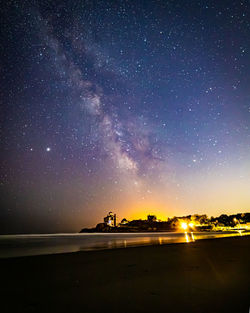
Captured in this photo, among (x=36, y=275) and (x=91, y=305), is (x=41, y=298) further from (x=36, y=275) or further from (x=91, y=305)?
(x=36, y=275)

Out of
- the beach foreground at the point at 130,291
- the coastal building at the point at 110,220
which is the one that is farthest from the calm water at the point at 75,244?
the coastal building at the point at 110,220

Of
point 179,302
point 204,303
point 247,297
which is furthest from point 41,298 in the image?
point 247,297

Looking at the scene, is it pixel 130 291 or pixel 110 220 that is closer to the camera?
pixel 130 291

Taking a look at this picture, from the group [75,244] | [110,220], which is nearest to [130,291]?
[75,244]

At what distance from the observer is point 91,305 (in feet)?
8.57

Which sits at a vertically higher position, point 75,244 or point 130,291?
point 75,244

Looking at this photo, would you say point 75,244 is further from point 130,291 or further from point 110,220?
point 110,220

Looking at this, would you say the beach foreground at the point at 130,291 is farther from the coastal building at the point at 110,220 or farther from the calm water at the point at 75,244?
the coastal building at the point at 110,220

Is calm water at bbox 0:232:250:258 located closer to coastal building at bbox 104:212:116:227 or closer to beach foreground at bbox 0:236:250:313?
beach foreground at bbox 0:236:250:313

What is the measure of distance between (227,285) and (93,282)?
238 centimetres

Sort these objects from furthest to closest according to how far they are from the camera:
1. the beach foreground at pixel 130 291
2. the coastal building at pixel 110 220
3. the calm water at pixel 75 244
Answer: the coastal building at pixel 110 220, the calm water at pixel 75 244, the beach foreground at pixel 130 291

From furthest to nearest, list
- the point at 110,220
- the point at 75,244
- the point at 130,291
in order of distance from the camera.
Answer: the point at 110,220 < the point at 75,244 < the point at 130,291

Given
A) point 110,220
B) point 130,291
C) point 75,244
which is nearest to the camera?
point 130,291

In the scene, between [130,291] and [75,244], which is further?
[75,244]
